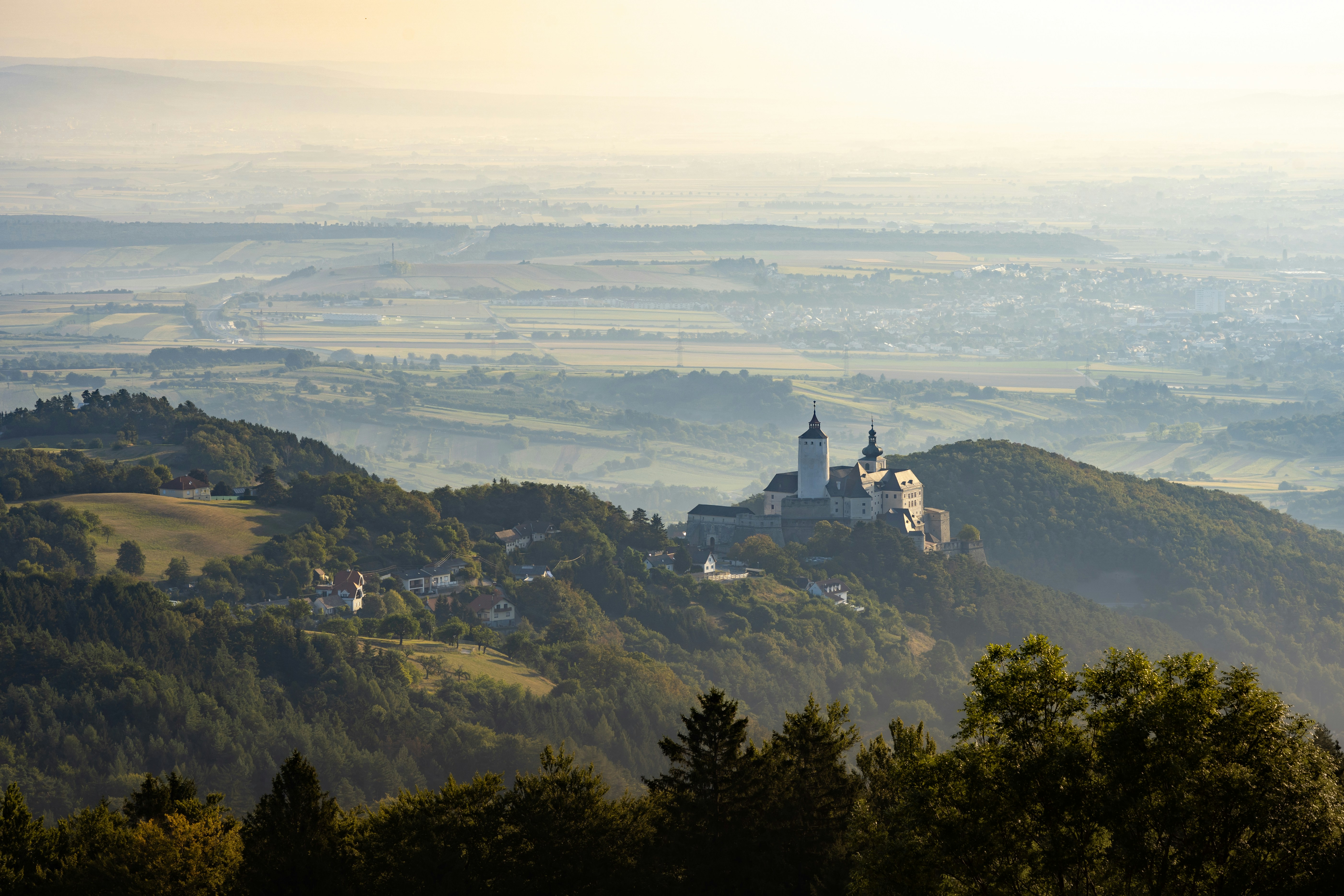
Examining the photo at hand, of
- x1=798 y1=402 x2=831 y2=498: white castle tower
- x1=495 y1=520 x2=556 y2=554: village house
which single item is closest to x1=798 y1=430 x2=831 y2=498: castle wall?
x1=798 y1=402 x2=831 y2=498: white castle tower

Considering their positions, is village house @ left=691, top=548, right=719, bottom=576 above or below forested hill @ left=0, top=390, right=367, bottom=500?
below

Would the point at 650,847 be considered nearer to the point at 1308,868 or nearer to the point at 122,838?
the point at 122,838

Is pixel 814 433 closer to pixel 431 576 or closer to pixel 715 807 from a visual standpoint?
pixel 431 576

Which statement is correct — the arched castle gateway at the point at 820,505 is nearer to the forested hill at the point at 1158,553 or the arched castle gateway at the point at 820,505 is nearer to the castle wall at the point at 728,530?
the castle wall at the point at 728,530

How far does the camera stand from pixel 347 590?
97.9 metres

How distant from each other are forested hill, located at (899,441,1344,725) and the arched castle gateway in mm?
17526

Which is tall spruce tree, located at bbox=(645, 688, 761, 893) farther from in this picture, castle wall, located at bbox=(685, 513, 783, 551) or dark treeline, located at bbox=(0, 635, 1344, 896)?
castle wall, located at bbox=(685, 513, 783, 551)

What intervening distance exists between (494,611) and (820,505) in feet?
81.2

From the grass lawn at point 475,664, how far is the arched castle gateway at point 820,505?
90.4 feet

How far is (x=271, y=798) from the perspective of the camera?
35188 millimetres

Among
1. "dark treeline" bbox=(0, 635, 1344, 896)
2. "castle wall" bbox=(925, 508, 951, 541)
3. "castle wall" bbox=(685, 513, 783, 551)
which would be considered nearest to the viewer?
"dark treeline" bbox=(0, 635, 1344, 896)

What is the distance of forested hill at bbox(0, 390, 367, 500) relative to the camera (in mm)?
115625

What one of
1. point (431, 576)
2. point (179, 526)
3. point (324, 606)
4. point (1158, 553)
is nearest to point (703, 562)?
point (431, 576)

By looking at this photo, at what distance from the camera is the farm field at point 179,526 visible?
98750mm
